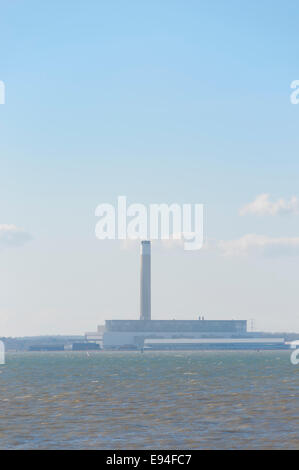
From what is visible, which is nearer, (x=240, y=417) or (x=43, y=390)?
(x=240, y=417)
